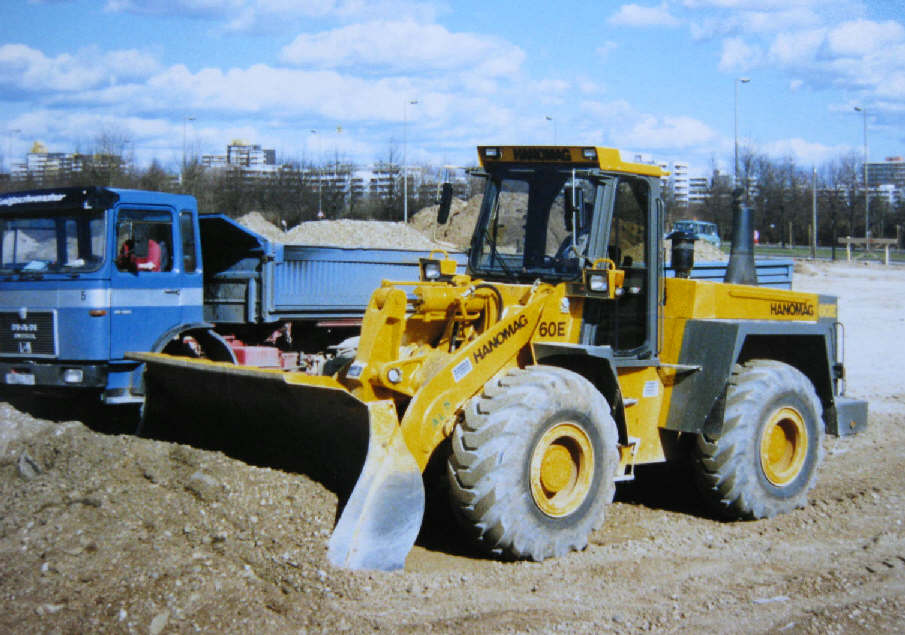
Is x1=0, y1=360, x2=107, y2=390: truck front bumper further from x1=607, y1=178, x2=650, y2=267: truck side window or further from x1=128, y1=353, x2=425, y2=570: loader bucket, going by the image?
x1=607, y1=178, x2=650, y2=267: truck side window

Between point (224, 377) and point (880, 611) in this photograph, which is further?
point (224, 377)

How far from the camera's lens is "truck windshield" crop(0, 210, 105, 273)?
430 inches

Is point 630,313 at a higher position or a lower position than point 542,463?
higher

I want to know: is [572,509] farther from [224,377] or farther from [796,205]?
[796,205]

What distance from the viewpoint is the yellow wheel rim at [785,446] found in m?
8.04

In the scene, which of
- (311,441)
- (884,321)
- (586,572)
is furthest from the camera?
(884,321)

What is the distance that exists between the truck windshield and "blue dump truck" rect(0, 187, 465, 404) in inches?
0.5

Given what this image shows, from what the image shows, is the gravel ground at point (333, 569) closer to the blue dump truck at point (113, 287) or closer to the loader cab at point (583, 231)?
the loader cab at point (583, 231)

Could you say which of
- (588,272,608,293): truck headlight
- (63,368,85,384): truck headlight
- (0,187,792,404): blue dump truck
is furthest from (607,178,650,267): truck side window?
(63,368,85,384): truck headlight

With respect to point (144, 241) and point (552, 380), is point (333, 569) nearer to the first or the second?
point (552, 380)

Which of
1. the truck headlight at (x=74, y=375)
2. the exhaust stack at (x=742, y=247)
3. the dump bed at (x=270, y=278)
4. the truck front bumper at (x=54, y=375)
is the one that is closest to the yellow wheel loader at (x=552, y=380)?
the exhaust stack at (x=742, y=247)

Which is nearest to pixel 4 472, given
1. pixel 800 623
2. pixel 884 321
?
pixel 800 623

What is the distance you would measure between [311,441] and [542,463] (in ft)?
5.87

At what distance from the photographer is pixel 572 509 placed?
654 cm
